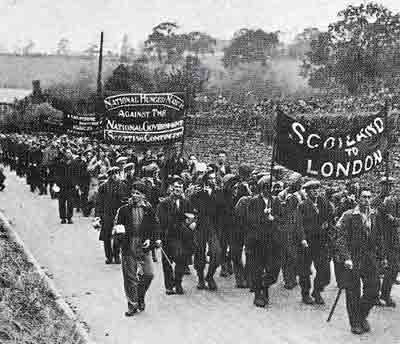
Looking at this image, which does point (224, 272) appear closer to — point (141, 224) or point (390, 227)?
point (141, 224)

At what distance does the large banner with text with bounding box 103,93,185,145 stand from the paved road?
375 centimetres

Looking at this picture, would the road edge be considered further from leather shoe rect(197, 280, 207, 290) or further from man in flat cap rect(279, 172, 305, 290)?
man in flat cap rect(279, 172, 305, 290)

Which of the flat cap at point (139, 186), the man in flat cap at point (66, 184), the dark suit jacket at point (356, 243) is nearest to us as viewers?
the dark suit jacket at point (356, 243)

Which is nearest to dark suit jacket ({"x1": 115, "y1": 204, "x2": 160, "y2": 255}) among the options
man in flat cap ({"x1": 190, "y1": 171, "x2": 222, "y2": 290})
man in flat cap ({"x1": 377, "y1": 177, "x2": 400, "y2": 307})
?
man in flat cap ({"x1": 190, "y1": 171, "x2": 222, "y2": 290})

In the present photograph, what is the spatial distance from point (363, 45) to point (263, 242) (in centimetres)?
2794

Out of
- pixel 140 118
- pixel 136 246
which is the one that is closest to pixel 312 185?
pixel 136 246

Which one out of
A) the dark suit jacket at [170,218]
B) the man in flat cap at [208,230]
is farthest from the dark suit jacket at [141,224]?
the man in flat cap at [208,230]

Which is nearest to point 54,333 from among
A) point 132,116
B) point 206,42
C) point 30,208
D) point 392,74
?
point 132,116

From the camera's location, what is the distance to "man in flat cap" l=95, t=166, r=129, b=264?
440 inches

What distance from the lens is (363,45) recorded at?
35031mm

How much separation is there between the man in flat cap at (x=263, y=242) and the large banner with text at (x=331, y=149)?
0.75 metres

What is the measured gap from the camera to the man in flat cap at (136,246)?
27.9 feet

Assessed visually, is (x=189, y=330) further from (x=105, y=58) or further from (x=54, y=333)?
(x=105, y=58)

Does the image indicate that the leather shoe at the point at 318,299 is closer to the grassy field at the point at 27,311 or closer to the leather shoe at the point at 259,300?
the leather shoe at the point at 259,300
